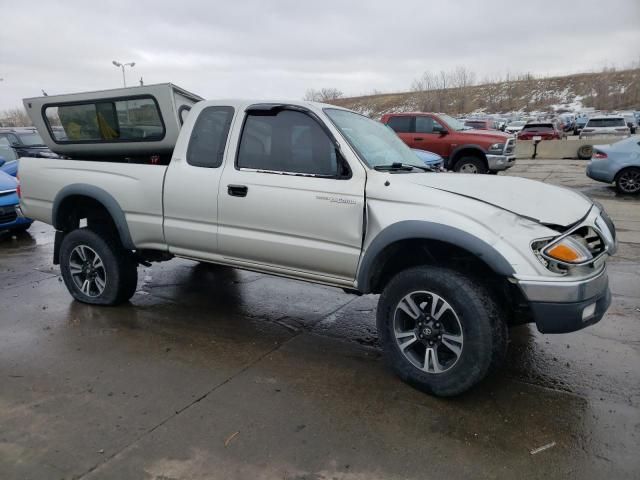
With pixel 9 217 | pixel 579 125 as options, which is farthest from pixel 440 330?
pixel 579 125

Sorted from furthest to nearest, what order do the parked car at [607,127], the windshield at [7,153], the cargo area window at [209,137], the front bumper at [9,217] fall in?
the parked car at [607,127] < the windshield at [7,153] < the front bumper at [9,217] < the cargo area window at [209,137]

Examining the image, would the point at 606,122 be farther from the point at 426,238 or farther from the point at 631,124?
the point at 426,238

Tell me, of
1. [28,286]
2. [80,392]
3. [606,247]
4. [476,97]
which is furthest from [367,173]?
[476,97]

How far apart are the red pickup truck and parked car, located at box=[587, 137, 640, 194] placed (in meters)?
2.35

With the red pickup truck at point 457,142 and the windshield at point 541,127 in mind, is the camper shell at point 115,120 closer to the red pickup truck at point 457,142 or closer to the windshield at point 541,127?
the red pickup truck at point 457,142

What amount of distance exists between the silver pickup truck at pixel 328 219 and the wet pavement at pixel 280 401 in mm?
372

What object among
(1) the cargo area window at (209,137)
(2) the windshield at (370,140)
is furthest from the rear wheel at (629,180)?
(1) the cargo area window at (209,137)

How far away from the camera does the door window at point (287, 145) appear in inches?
143

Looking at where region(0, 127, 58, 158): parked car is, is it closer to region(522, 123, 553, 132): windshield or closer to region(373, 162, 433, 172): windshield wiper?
region(373, 162, 433, 172): windshield wiper

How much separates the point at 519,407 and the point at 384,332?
95cm

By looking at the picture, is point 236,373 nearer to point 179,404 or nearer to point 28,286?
point 179,404

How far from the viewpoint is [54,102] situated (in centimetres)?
497

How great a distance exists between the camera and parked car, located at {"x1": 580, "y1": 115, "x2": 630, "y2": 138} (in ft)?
74.7

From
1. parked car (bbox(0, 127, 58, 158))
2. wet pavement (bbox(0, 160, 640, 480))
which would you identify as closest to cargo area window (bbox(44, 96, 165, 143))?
wet pavement (bbox(0, 160, 640, 480))
